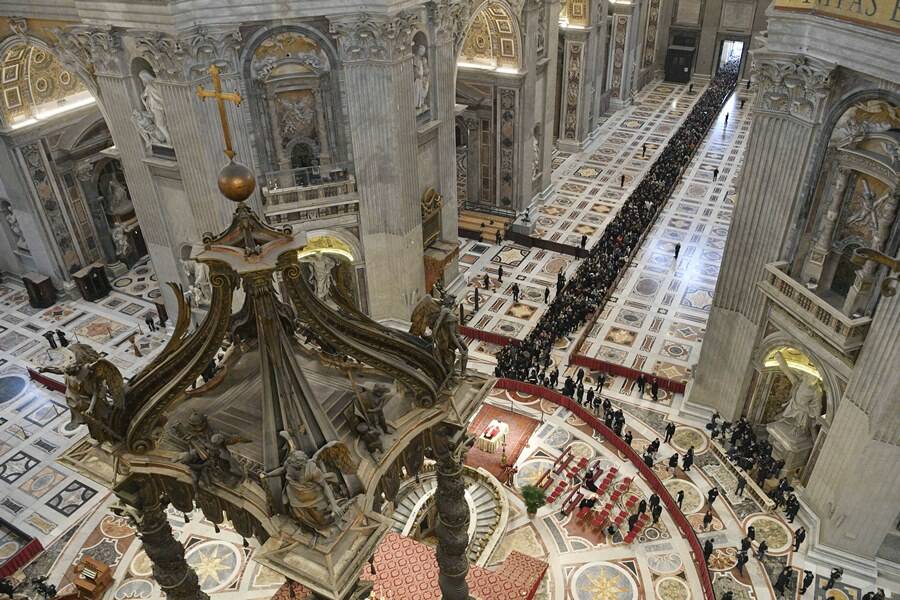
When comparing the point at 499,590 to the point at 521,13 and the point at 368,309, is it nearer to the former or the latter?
the point at 368,309

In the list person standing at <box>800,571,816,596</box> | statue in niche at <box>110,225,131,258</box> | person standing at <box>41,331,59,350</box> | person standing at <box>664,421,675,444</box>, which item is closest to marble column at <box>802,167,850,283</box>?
person standing at <box>664,421,675,444</box>

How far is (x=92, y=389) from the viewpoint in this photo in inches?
273

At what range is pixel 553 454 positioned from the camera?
18.5 m

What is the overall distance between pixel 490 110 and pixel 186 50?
14.3 meters

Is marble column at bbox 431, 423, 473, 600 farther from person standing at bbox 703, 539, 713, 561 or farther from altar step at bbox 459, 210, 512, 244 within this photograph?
altar step at bbox 459, 210, 512, 244

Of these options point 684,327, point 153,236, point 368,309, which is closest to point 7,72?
point 153,236

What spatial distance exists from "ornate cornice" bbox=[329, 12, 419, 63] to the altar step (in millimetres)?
11940

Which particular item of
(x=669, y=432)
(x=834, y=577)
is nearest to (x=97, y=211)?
(x=669, y=432)

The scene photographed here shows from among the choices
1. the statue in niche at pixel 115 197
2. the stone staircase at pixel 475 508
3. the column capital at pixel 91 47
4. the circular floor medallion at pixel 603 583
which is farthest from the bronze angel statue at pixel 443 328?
the statue in niche at pixel 115 197

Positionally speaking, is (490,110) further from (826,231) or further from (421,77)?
(826,231)

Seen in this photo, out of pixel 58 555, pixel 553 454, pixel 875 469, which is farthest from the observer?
pixel 553 454

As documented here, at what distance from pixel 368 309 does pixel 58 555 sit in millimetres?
10343

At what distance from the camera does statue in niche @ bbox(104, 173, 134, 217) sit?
26359 mm

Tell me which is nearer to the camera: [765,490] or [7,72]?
[765,490]
